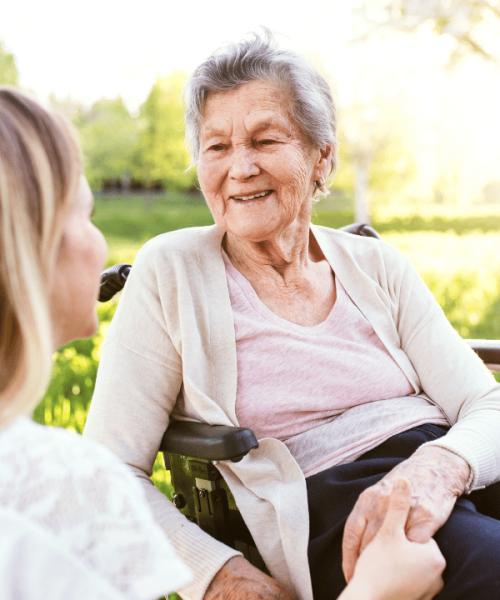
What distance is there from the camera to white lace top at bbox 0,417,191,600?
608mm

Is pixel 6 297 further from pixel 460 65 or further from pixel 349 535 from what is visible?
pixel 460 65

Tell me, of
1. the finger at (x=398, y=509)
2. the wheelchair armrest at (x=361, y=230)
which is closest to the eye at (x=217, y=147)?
the wheelchair armrest at (x=361, y=230)

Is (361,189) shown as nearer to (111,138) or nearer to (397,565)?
(111,138)

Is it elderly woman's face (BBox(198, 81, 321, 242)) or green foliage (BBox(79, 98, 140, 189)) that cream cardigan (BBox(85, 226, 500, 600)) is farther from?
green foliage (BBox(79, 98, 140, 189))

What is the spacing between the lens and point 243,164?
1.74 metres

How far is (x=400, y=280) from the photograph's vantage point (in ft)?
6.44

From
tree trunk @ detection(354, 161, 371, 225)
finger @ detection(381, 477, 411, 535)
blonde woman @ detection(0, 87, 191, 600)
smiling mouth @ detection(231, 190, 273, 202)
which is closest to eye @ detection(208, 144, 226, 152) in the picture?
smiling mouth @ detection(231, 190, 273, 202)

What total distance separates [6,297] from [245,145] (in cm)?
112

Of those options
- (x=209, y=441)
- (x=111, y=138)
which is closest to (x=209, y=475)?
(x=209, y=441)

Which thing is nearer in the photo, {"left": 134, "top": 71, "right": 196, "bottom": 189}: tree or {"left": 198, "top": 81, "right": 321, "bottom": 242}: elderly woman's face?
{"left": 198, "top": 81, "right": 321, "bottom": 242}: elderly woman's face

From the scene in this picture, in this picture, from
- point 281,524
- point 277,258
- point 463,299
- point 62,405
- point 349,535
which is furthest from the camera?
point 463,299

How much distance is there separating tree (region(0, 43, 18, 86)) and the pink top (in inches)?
513

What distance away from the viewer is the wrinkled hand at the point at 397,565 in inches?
47.3

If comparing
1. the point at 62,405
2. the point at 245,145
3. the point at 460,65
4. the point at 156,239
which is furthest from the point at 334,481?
the point at 460,65
